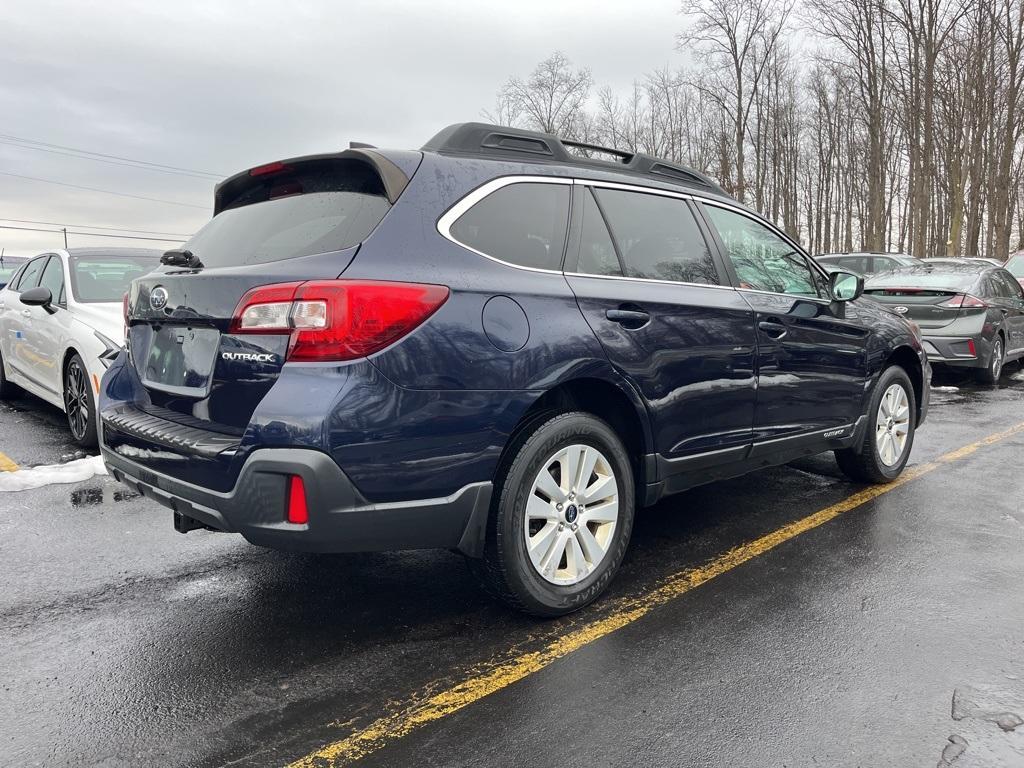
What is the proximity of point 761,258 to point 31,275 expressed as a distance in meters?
6.99

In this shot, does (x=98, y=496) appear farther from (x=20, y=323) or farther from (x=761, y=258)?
(x=761, y=258)

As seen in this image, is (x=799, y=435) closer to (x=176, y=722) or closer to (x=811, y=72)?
(x=176, y=722)

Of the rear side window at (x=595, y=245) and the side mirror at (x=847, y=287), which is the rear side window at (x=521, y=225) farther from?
the side mirror at (x=847, y=287)

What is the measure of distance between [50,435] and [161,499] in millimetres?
4497

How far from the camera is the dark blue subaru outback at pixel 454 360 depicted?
2463mm

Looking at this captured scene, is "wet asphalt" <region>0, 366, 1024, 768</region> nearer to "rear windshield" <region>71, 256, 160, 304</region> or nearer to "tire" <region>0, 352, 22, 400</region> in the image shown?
"rear windshield" <region>71, 256, 160, 304</region>

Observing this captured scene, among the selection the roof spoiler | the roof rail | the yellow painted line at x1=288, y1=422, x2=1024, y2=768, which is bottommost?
the yellow painted line at x1=288, y1=422, x2=1024, y2=768

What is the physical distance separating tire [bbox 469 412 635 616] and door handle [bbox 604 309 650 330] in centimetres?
42

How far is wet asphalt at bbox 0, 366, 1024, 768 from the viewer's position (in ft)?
7.36

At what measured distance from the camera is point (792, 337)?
4.11 metres

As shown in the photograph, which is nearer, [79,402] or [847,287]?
[847,287]

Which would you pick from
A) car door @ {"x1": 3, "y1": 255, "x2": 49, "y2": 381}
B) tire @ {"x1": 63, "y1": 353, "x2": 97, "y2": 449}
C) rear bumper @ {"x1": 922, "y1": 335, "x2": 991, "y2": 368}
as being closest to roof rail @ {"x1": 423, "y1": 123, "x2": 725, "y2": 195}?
tire @ {"x1": 63, "y1": 353, "x2": 97, "y2": 449}

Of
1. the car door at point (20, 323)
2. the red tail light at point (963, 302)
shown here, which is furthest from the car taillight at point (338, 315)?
the red tail light at point (963, 302)

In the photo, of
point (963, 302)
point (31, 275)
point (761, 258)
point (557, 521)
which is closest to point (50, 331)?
point (31, 275)
